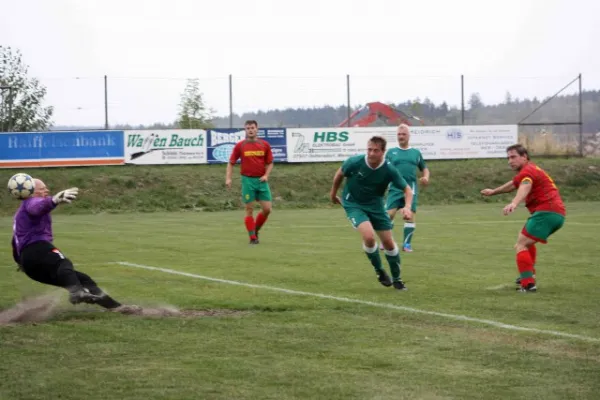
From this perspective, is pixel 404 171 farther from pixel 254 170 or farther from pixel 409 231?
pixel 254 170

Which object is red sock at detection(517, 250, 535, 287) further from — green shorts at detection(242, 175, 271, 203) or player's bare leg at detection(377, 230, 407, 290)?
green shorts at detection(242, 175, 271, 203)

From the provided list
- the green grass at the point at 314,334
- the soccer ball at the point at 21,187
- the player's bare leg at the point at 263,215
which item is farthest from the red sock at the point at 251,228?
the soccer ball at the point at 21,187

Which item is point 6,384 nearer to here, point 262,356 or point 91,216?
point 262,356

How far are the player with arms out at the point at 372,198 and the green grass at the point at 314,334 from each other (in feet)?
1.11

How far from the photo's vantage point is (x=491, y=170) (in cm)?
3731

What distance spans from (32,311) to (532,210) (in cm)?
566

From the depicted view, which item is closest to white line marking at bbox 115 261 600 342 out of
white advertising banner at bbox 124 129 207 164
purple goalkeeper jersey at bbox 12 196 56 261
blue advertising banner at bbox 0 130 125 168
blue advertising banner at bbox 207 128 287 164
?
purple goalkeeper jersey at bbox 12 196 56 261

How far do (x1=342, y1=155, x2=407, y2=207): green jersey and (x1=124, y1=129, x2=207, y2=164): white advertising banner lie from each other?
965 inches

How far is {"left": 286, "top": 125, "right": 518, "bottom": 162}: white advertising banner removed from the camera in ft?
120

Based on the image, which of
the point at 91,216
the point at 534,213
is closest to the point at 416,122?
the point at 91,216

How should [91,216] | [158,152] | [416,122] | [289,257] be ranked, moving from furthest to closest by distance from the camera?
[416,122] < [158,152] < [91,216] < [289,257]

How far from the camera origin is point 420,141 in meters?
37.4

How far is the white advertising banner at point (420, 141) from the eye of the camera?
120 ft

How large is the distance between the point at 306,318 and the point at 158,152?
1068 inches
